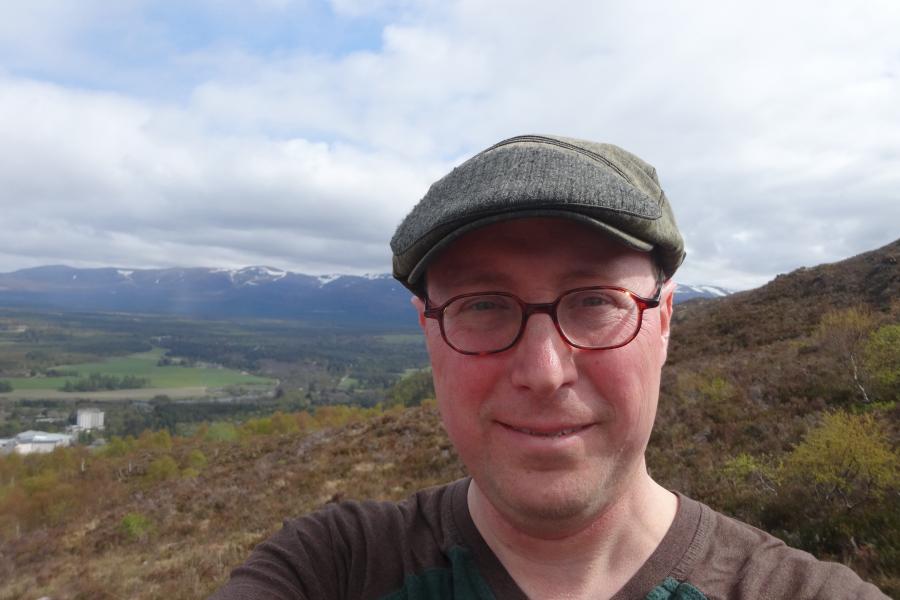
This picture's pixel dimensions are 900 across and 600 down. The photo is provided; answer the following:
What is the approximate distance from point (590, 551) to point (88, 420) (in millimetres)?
89170

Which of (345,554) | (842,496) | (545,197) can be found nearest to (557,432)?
(545,197)

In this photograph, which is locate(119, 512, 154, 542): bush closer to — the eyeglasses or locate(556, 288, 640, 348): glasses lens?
the eyeglasses

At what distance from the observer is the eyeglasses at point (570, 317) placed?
114 centimetres

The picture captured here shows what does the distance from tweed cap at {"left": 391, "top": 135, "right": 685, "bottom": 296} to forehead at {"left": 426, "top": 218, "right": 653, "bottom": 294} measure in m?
0.05

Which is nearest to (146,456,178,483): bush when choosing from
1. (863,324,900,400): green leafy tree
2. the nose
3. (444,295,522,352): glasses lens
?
(863,324,900,400): green leafy tree

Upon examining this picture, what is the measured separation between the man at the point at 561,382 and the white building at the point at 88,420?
86.5m

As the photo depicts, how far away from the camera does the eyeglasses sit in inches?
44.8

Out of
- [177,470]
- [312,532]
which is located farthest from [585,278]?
[177,470]

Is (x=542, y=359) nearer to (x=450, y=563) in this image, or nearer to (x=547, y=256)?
(x=547, y=256)

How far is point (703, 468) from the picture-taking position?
19.6 feet

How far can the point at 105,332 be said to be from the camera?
168 metres

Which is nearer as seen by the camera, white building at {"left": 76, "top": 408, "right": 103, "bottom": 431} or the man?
the man

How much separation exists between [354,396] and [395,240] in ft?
304

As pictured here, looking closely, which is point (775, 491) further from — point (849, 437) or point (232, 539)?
point (232, 539)
